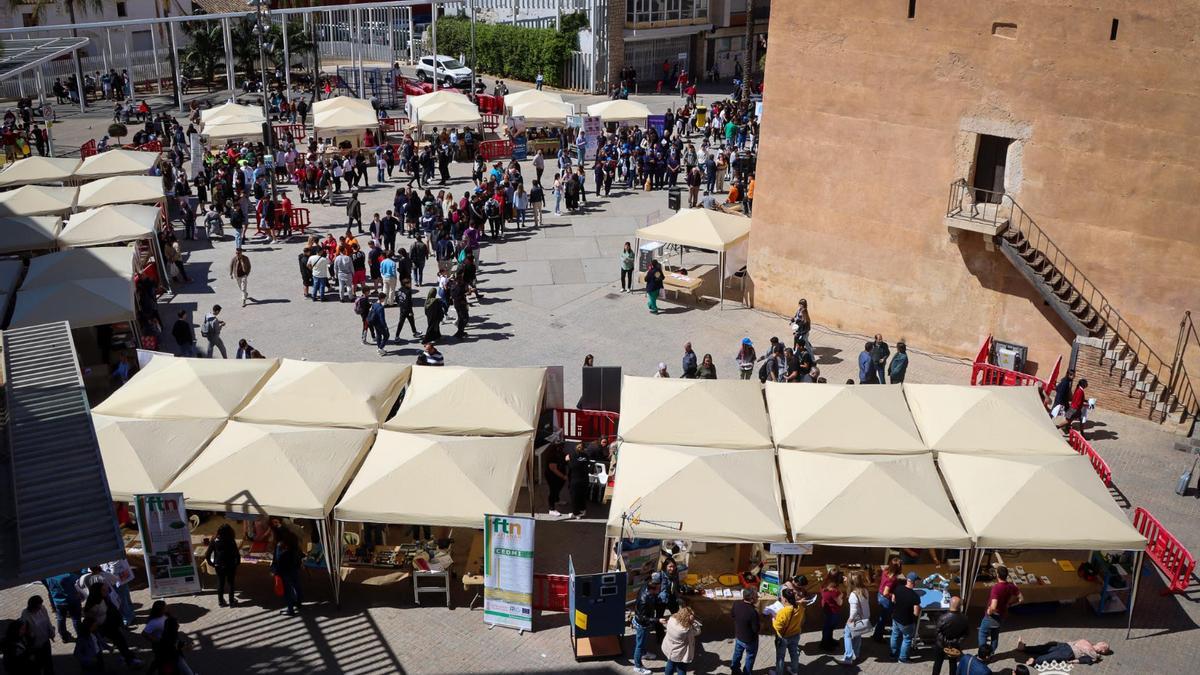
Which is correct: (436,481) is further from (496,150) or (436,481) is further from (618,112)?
(618,112)

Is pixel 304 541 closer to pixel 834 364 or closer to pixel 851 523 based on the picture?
pixel 851 523

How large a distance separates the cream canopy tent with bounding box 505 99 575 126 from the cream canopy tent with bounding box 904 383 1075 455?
2348 cm

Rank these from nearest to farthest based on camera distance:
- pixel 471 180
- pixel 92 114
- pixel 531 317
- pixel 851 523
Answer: pixel 851 523 < pixel 531 317 < pixel 471 180 < pixel 92 114

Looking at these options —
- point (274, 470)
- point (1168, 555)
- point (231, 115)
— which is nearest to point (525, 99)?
point (231, 115)

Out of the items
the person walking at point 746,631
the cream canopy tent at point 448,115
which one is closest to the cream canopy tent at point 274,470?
the person walking at point 746,631

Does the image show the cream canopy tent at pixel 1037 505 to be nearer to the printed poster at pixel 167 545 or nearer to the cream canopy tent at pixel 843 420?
the cream canopy tent at pixel 843 420

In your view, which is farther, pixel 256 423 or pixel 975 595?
pixel 256 423

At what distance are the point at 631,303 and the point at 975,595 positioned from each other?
11.9m

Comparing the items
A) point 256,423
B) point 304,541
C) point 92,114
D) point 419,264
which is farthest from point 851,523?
point 92,114

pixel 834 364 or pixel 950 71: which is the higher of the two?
pixel 950 71

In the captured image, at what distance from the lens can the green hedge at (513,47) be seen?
164 ft

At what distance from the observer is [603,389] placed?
1795 cm

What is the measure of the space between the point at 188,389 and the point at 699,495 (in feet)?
25.2

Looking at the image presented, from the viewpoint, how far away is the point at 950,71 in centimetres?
2008
